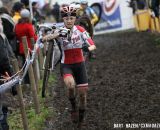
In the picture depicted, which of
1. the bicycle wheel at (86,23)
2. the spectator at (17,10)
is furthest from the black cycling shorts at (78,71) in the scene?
the bicycle wheel at (86,23)

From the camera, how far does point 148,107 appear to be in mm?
10203

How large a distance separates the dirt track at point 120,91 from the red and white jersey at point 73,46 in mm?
1155

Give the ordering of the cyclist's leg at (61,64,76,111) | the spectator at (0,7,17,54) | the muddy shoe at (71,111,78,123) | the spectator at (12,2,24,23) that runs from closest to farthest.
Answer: the cyclist's leg at (61,64,76,111) < the muddy shoe at (71,111,78,123) < the spectator at (0,7,17,54) < the spectator at (12,2,24,23)

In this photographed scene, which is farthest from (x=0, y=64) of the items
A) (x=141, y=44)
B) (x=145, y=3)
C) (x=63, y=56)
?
(x=145, y=3)

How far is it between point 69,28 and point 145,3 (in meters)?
17.9

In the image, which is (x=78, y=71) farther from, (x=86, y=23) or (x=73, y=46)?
(x=86, y=23)

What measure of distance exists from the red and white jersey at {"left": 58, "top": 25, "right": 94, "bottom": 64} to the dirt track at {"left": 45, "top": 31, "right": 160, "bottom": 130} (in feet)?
3.79

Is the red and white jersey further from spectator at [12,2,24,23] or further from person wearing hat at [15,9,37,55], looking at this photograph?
spectator at [12,2,24,23]

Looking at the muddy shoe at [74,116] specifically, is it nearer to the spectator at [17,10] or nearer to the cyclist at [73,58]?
the cyclist at [73,58]

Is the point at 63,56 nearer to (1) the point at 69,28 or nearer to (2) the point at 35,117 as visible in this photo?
(1) the point at 69,28

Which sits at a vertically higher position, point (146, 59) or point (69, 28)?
point (69, 28)

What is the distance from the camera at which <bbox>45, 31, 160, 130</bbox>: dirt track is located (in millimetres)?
9625

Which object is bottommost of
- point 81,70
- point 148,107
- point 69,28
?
point 148,107

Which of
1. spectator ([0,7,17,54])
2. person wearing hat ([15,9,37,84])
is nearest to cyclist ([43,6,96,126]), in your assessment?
spectator ([0,7,17,54])
